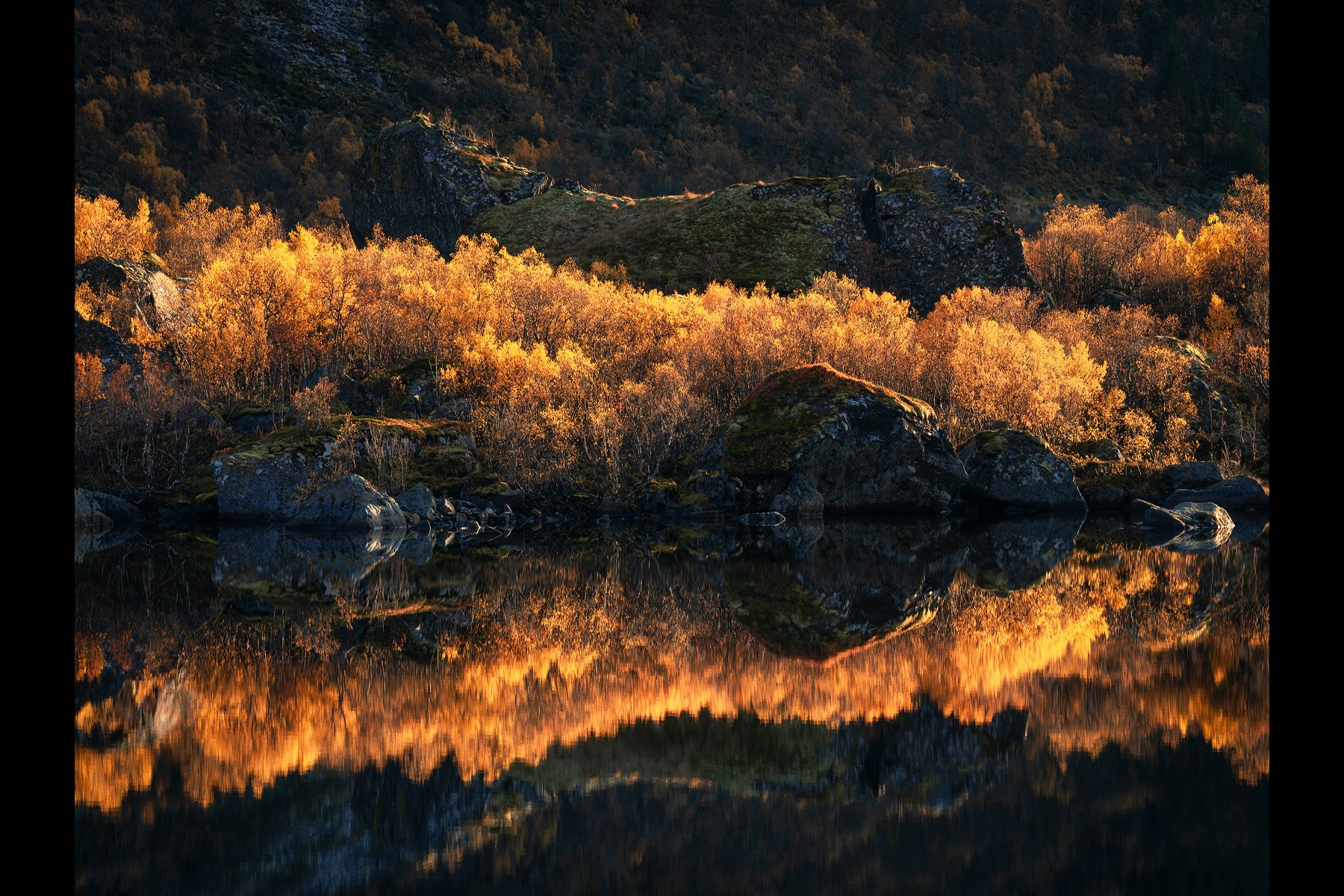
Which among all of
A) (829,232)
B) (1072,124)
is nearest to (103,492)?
(829,232)

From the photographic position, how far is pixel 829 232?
59812 millimetres

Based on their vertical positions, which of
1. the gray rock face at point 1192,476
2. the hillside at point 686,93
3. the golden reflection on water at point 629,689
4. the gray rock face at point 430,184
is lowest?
the golden reflection on water at point 629,689

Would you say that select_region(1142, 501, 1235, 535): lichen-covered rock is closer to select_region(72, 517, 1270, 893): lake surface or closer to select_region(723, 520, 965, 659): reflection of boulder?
select_region(723, 520, 965, 659): reflection of boulder

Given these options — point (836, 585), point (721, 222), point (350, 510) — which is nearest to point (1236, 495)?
point (836, 585)

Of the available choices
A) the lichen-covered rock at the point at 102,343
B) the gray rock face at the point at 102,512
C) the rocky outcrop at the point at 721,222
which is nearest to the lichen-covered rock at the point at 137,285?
the lichen-covered rock at the point at 102,343

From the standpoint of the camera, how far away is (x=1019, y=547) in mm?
26562

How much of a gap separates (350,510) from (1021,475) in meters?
21.0

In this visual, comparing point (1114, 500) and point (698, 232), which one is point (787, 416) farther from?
point (698, 232)

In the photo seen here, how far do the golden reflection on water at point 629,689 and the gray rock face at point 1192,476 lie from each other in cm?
2483

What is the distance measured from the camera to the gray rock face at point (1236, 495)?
1484 inches

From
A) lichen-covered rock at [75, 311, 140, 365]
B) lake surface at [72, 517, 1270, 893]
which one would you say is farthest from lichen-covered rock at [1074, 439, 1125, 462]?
lichen-covered rock at [75, 311, 140, 365]

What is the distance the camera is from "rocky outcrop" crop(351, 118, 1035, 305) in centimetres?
5791

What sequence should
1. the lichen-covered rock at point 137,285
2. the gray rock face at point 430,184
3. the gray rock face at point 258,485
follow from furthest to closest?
the gray rock face at point 430,184 < the lichen-covered rock at point 137,285 < the gray rock face at point 258,485

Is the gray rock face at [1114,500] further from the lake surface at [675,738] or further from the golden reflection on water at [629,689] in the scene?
the golden reflection on water at [629,689]
